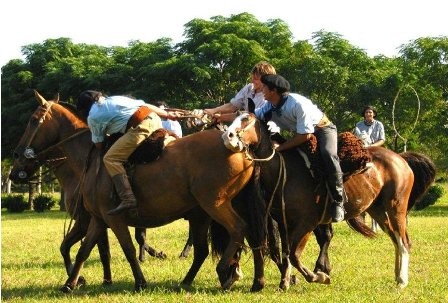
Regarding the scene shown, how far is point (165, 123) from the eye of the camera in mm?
12180

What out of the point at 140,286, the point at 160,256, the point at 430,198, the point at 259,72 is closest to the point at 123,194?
the point at 140,286

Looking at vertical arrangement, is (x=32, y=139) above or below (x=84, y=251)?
above

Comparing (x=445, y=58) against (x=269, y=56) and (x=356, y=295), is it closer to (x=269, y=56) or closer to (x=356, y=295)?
(x=269, y=56)

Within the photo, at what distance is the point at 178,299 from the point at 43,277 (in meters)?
3.46

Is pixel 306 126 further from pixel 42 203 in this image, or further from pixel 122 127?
pixel 42 203

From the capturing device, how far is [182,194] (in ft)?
26.7

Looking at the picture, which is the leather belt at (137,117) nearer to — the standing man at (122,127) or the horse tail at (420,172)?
the standing man at (122,127)

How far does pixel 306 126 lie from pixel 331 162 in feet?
1.66

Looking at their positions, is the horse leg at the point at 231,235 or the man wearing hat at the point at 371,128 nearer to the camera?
the horse leg at the point at 231,235

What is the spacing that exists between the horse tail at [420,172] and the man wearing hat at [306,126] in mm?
2007

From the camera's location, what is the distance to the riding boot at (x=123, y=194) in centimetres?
799

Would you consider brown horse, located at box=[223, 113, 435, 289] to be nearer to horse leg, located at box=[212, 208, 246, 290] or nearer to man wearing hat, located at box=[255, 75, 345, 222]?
Result: man wearing hat, located at box=[255, 75, 345, 222]

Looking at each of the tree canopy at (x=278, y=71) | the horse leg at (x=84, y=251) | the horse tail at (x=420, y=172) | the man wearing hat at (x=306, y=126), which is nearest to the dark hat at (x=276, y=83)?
the man wearing hat at (x=306, y=126)

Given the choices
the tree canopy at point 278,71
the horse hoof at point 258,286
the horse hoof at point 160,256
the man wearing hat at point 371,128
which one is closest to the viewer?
the horse hoof at point 258,286
